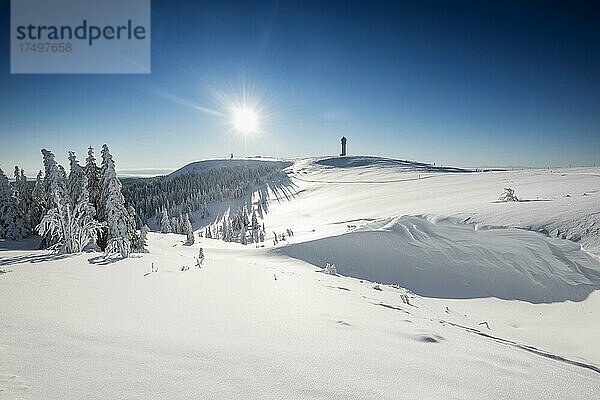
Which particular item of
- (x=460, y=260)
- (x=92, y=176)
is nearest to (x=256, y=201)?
(x=92, y=176)

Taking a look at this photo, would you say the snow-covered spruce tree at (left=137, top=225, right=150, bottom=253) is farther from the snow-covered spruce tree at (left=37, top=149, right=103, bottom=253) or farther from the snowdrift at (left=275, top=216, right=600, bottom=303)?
the snowdrift at (left=275, top=216, right=600, bottom=303)

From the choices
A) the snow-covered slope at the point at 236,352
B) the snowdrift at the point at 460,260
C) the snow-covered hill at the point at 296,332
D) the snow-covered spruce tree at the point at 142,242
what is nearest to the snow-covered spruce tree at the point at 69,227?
the snow-covered spruce tree at the point at 142,242

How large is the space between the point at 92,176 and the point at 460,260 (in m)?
23.4

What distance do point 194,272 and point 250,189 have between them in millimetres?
118597

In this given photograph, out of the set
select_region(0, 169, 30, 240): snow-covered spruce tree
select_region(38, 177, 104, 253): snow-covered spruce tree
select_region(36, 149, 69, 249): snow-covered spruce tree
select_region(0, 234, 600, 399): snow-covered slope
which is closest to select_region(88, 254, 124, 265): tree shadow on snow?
select_region(0, 234, 600, 399): snow-covered slope

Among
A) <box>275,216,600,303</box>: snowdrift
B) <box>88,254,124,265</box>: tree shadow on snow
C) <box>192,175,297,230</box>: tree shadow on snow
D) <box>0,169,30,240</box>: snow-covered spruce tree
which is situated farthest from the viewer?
<box>192,175,297,230</box>: tree shadow on snow

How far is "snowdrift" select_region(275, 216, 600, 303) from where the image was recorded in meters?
12.4

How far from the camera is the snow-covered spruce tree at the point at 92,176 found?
22.0m

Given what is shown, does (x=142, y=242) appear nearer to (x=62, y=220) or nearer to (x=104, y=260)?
(x=62, y=220)

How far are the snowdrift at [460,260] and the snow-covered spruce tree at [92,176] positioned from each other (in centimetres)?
1416

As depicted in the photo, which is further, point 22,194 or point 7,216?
point 22,194

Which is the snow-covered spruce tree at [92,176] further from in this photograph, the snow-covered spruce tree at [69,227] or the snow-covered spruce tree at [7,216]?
the snow-covered spruce tree at [7,216]

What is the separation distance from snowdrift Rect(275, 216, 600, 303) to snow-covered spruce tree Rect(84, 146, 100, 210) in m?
14.2

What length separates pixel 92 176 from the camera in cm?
2219
